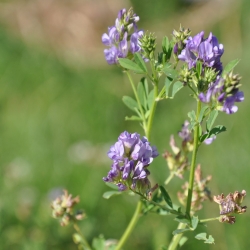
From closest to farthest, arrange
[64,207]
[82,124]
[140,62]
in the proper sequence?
1. [140,62]
2. [64,207]
3. [82,124]

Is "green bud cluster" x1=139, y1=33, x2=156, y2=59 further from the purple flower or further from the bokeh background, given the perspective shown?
the bokeh background

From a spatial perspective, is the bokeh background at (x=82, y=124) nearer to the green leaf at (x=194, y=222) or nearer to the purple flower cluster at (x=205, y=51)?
the green leaf at (x=194, y=222)

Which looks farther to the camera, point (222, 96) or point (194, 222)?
point (194, 222)

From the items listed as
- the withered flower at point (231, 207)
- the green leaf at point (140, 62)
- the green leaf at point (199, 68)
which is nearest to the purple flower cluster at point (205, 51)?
the green leaf at point (199, 68)

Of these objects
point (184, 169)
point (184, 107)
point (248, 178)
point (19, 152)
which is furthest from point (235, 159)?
point (184, 169)

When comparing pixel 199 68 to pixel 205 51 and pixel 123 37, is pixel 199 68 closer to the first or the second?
pixel 205 51

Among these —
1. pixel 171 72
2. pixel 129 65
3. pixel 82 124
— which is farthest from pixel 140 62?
pixel 82 124

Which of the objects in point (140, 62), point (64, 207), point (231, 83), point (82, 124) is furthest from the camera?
point (82, 124)
